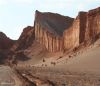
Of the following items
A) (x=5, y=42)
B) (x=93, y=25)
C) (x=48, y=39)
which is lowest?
(x=93, y=25)

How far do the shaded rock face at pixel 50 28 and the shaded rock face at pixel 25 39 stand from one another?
345cm

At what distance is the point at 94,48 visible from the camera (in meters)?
66.2

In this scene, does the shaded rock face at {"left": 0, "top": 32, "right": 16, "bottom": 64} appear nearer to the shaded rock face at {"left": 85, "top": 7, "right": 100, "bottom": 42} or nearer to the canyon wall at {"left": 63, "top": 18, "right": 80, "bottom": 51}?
the canyon wall at {"left": 63, "top": 18, "right": 80, "bottom": 51}

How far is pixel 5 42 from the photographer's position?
143 m

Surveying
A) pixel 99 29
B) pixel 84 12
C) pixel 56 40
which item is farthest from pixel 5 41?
pixel 99 29

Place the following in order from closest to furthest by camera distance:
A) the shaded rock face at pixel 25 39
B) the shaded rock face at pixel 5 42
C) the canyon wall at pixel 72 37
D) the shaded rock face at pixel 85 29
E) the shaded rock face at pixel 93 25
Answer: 1. the shaded rock face at pixel 93 25
2. the shaded rock face at pixel 85 29
3. the canyon wall at pixel 72 37
4. the shaded rock face at pixel 25 39
5. the shaded rock face at pixel 5 42

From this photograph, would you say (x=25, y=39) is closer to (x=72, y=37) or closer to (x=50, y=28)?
(x=50, y=28)

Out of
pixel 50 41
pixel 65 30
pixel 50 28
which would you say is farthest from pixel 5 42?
pixel 65 30

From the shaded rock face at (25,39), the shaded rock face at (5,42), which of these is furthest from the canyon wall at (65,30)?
the shaded rock face at (5,42)

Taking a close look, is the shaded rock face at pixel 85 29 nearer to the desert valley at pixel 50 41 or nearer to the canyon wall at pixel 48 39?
the desert valley at pixel 50 41

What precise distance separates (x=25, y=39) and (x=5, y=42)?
10.0 meters

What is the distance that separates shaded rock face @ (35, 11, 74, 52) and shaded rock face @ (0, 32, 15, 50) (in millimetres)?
15130

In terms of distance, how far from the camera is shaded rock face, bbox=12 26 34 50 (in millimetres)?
132875

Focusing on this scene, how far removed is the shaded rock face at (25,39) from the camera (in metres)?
133
